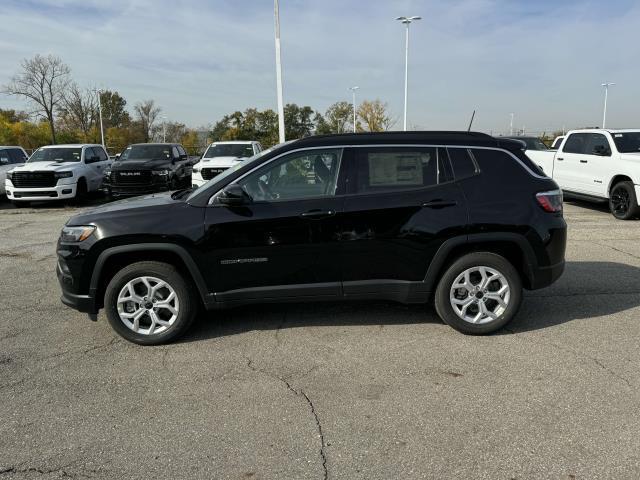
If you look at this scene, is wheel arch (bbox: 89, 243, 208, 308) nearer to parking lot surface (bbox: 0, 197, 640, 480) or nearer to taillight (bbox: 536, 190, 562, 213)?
parking lot surface (bbox: 0, 197, 640, 480)

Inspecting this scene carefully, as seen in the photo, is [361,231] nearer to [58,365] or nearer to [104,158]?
[58,365]

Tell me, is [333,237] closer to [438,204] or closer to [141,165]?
[438,204]

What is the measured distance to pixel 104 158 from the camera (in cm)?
1695

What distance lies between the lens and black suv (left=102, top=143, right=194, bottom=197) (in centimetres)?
1426

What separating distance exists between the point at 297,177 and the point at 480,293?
1.89 metres

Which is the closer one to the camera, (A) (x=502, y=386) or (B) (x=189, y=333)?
(A) (x=502, y=386)

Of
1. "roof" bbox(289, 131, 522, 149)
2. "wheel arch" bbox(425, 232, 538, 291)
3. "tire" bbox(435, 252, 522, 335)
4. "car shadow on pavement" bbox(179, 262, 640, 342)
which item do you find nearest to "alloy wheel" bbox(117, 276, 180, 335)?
"car shadow on pavement" bbox(179, 262, 640, 342)

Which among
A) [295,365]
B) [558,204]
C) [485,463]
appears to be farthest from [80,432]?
[558,204]

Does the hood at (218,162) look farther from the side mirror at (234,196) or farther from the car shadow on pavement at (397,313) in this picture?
the side mirror at (234,196)

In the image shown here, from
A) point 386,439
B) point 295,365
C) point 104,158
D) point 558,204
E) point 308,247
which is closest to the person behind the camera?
point 386,439

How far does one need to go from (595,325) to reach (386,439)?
109 inches

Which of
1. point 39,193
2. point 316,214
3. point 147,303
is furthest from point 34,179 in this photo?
point 316,214

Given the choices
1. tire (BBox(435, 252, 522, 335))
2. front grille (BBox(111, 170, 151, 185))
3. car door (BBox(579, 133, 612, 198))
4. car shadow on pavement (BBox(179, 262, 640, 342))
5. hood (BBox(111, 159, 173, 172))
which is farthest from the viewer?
hood (BBox(111, 159, 173, 172))

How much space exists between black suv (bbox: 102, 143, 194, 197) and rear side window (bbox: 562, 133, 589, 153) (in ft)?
35.8
